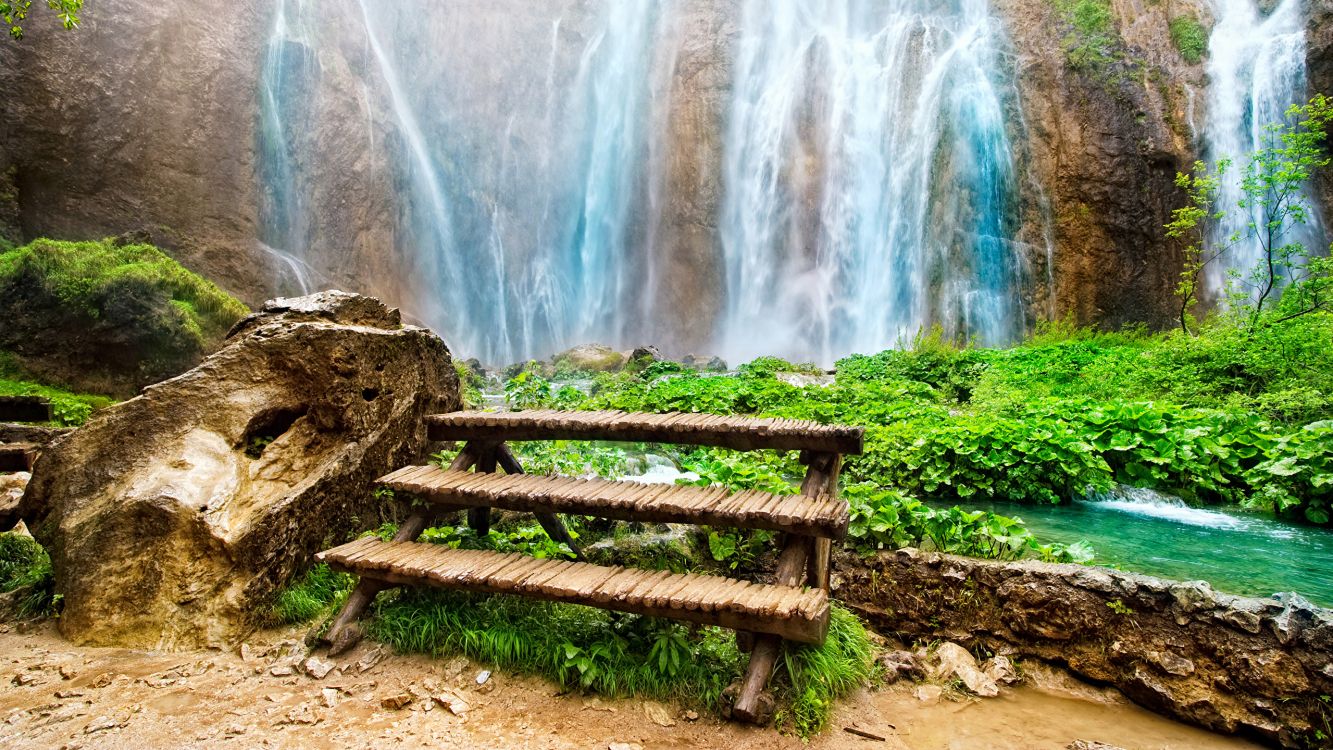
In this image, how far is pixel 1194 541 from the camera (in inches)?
201

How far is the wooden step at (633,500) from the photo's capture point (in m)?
3.11

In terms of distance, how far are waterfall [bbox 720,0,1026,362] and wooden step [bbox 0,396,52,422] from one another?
54.9ft

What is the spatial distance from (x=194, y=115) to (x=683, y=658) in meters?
23.0

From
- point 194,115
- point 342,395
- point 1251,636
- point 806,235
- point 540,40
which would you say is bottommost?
point 1251,636

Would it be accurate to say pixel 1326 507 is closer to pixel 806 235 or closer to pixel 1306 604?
pixel 1306 604

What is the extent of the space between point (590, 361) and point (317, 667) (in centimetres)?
1597

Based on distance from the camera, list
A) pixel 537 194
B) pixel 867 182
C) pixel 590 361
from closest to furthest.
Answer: pixel 590 361 → pixel 867 182 → pixel 537 194

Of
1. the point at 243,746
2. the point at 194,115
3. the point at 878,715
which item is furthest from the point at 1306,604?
the point at 194,115

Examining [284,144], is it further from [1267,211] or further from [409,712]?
[1267,211]

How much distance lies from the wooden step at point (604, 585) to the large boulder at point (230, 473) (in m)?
0.51

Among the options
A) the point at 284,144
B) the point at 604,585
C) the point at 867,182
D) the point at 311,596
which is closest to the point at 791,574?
the point at 604,585

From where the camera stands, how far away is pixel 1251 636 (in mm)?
3094

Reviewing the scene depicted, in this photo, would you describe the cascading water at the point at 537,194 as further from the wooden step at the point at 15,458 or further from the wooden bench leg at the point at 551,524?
the wooden bench leg at the point at 551,524

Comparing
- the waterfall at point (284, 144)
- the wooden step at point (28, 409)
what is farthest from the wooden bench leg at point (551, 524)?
the waterfall at point (284, 144)
